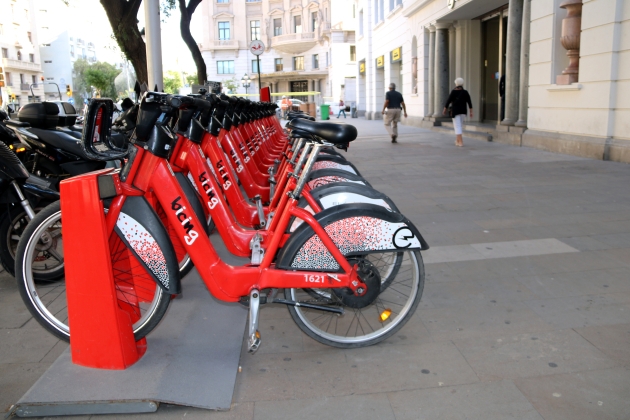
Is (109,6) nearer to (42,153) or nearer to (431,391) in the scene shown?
(42,153)

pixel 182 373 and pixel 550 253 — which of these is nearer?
pixel 182 373

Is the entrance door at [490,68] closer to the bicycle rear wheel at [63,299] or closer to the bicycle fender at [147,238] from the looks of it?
the bicycle rear wheel at [63,299]

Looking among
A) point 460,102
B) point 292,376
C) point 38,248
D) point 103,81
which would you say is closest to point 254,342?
point 292,376

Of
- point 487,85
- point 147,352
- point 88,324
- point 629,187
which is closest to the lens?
point 88,324

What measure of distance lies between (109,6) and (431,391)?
13.2m

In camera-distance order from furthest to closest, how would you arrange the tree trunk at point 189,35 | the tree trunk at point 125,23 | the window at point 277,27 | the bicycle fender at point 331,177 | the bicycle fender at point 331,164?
the window at point 277,27 → the tree trunk at point 189,35 → the tree trunk at point 125,23 → the bicycle fender at point 331,164 → the bicycle fender at point 331,177

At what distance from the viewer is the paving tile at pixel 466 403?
252 centimetres

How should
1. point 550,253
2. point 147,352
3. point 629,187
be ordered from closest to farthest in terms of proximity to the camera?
point 147,352 < point 550,253 < point 629,187

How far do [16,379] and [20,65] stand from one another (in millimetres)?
76457

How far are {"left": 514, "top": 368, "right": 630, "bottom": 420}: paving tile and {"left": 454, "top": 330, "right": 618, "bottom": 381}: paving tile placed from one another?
7cm

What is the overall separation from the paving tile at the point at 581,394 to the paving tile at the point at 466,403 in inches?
2.6

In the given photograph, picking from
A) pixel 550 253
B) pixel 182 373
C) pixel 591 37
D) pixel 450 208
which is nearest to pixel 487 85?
pixel 591 37

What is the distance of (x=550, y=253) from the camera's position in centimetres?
480

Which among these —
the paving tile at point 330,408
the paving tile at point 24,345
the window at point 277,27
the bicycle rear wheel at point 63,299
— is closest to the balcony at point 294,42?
the window at point 277,27
